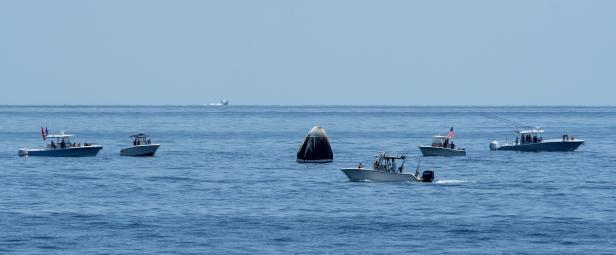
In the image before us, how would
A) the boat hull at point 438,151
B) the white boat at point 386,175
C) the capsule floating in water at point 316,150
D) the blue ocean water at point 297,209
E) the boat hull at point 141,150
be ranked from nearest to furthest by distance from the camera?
the blue ocean water at point 297,209 → the white boat at point 386,175 → the capsule floating in water at point 316,150 → the boat hull at point 141,150 → the boat hull at point 438,151

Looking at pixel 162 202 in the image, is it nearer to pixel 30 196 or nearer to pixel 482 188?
pixel 30 196

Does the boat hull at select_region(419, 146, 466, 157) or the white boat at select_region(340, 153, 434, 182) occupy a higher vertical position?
the boat hull at select_region(419, 146, 466, 157)

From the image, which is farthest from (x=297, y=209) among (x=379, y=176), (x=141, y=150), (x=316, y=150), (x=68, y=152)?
(x=141, y=150)

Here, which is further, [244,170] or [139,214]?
[244,170]

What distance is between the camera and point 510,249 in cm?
5928

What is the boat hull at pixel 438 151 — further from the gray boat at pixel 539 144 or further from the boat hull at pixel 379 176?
the boat hull at pixel 379 176

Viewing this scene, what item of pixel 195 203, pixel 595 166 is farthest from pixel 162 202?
pixel 595 166

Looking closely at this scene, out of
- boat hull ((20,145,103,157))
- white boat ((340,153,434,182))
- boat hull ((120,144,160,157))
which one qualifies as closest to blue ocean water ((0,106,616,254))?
white boat ((340,153,434,182))

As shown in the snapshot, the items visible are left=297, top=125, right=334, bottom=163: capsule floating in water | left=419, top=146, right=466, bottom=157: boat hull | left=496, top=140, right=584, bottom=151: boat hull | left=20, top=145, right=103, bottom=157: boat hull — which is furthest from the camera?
left=496, top=140, right=584, bottom=151: boat hull

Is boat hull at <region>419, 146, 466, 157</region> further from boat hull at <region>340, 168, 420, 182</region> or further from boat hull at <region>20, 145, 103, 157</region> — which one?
boat hull at <region>340, 168, 420, 182</region>

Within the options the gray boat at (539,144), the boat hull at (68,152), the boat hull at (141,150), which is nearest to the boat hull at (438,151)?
the gray boat at (539,144)

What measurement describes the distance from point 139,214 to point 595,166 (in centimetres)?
6330

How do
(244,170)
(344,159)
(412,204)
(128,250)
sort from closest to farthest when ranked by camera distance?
(128,250) → (412,204) → (244,170) → (344,159)

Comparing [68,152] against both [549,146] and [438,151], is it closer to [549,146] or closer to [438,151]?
[438,151]
